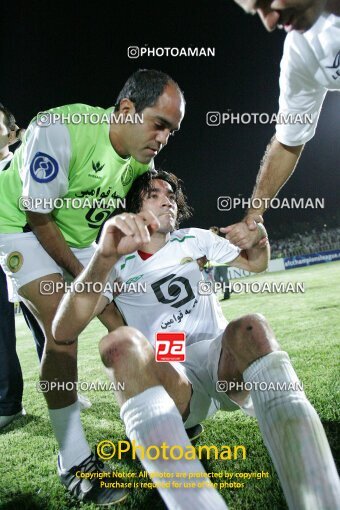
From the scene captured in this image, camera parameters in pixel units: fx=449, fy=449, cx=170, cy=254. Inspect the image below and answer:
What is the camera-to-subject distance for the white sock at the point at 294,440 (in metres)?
0.89

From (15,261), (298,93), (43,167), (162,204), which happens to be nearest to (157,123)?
(162,204)

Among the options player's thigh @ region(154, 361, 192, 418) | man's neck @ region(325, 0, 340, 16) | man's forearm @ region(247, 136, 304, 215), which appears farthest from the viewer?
man's forearm @ region(247, 136, 304, 215)

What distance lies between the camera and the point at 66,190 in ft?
4.61

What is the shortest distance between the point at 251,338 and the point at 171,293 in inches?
16.5

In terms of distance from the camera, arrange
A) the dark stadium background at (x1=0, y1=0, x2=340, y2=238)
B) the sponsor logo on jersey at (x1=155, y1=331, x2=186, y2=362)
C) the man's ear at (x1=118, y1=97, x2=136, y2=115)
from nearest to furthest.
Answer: the sponsor logo on jersey at (x1=155, y1=331, x2=186, y2=362)
the man's ear at (x1=118, y1=97, x2=136, y2=115)
the dark stadium background at (x1=0, y1=0, x2=340, y2=238)

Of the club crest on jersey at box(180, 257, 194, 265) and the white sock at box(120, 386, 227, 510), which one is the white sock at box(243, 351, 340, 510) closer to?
the white sock at box(120, 386, 227, 510)

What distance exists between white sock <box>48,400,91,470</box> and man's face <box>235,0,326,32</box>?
126 centimetres

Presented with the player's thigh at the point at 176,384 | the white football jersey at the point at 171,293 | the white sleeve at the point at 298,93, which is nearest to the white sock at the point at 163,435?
the player's thigh at the point at 176,384

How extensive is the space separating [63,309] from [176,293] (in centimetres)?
46

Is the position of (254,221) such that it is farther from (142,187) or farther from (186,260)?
(142,187)

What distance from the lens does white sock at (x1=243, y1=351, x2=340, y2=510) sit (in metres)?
0.89

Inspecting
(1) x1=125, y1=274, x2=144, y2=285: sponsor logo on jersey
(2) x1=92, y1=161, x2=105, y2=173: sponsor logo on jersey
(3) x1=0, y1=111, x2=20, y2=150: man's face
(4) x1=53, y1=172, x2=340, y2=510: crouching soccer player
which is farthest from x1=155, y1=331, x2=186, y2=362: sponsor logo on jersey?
(3) x1=0, y1=111, x2=20, y2=150: man's face

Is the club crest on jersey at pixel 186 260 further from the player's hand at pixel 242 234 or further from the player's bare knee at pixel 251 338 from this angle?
the player's bare knee at pixel 251 338

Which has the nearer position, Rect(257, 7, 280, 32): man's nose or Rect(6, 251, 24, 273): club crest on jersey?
Rect(257, 7, 280, 32): man's nose
